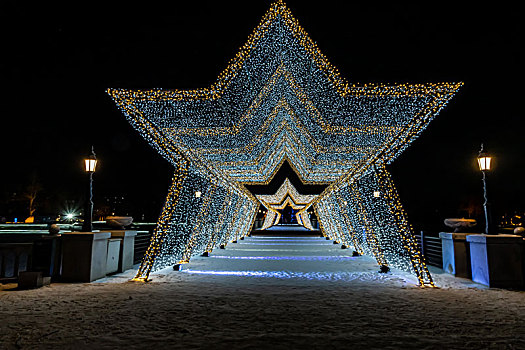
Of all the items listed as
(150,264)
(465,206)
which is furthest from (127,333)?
(465,206)

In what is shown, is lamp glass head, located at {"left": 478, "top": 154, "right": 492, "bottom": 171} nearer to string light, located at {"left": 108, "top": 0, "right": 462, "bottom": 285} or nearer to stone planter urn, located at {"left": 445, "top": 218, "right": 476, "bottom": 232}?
stone planter urn, located at {"left": 445, "top": 218, "right": 476, "bottom": 232}

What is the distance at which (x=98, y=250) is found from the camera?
7.34 m

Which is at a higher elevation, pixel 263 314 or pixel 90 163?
pixel 90 163

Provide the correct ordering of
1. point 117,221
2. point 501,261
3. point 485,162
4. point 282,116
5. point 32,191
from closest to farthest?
point 501,261, point 282,116, point 485,162, point 117,221, point 32,191

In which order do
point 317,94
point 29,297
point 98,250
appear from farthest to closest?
point 98,250
point 317,94
point 29,297

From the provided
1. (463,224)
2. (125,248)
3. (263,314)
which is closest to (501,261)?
(463,224)

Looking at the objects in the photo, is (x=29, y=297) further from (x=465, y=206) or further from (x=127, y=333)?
(x=465, y=206)

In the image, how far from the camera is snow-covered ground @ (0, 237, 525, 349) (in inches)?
146

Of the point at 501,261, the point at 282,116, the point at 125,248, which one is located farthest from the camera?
the point at 125,248

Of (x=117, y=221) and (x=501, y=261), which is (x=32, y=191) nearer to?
(x=117, y=221)

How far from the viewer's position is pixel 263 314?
4730 mm

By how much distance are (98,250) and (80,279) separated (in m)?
0.61

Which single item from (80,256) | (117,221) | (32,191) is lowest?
(80,256)

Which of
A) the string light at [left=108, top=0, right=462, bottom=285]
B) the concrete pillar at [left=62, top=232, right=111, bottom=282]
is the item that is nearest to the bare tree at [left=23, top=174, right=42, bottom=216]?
the string light at [left=108, top=0, right=462, bottom=285]
